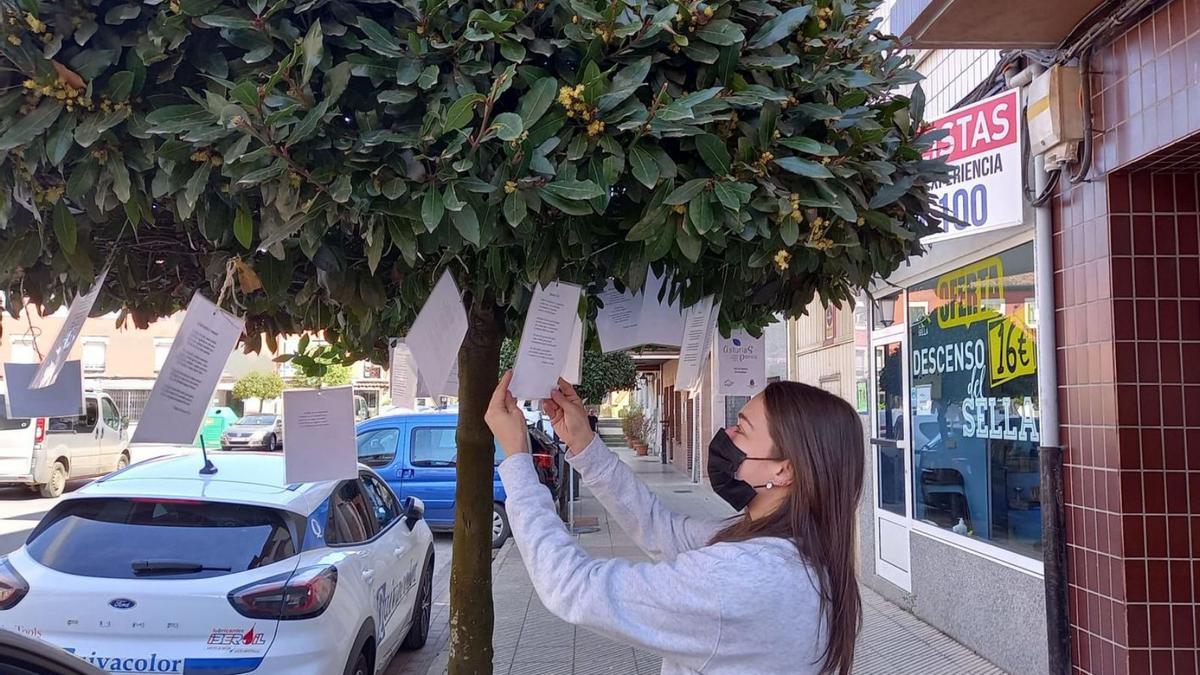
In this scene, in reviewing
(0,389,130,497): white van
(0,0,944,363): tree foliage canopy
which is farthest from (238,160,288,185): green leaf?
(0,389,130,497): white van

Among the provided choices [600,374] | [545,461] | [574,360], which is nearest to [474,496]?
[574,360]

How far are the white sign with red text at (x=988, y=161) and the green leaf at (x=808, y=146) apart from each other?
3.41 m

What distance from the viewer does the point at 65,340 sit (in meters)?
2.13

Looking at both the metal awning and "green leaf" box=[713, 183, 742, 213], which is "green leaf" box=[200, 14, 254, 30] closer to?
"green leaf" box=[713, 183, 742, 213]

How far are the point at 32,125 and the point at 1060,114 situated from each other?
4409 millimetres

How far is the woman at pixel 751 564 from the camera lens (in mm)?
1695

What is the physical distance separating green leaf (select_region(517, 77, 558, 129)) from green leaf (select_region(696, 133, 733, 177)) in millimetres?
335

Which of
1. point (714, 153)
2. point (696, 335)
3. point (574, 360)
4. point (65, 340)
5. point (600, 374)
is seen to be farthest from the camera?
point (600, 374)

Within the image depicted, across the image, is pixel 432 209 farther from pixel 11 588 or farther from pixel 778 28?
pixel 11 588

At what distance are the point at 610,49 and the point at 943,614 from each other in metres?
5.93

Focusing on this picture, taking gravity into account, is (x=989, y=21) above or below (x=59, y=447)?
above

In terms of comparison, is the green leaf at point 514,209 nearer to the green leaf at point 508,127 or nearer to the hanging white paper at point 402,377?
the green leaf at point 508,127

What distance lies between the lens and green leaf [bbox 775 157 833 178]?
188 cm

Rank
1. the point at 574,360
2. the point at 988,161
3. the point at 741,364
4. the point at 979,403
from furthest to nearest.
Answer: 1. the point at 979,403
2. the point at 988,161
3. the point at 741,364
4. the point at 574,360
